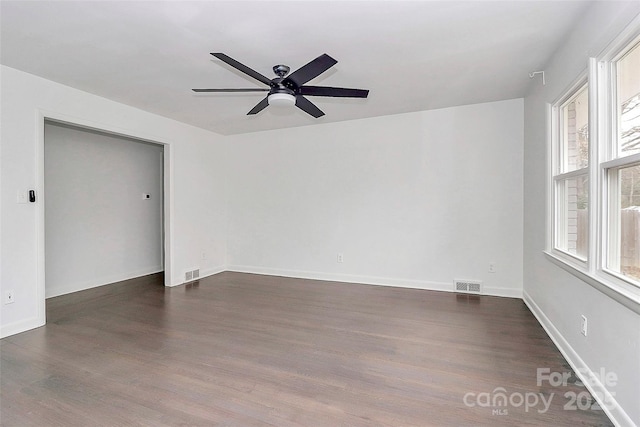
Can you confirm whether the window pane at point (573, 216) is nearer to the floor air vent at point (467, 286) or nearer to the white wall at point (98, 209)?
the floor air vent at point (467, 286)

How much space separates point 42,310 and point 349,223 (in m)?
3.91

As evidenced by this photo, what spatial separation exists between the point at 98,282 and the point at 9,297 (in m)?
1.93

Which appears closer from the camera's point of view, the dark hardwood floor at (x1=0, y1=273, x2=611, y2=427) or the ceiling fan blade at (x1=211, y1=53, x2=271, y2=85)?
the dark hardwood floor at (x1=0, y1=273, x2=611, y2=427)

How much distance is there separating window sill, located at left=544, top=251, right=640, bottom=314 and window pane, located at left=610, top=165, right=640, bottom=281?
8 centimetres

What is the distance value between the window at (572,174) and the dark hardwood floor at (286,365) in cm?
94

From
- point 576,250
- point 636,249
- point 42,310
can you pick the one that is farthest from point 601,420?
point 42,310

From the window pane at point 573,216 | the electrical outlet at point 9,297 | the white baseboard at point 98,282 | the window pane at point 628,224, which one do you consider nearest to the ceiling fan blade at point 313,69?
the window pane at point 628,224

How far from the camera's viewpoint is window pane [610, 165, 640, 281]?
1703 mm

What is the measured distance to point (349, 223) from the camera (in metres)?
Answer: 4.92

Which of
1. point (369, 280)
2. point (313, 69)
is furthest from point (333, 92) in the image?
point (369, 280)

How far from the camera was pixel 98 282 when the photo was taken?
4.85 metres

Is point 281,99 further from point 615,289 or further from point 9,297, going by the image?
point 9,297

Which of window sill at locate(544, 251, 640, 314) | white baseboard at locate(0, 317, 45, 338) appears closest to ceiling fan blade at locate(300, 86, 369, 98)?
window sill at locate(544, 251, 640, 314)

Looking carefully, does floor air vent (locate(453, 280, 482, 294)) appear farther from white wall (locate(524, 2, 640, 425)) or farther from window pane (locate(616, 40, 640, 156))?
window pane (locate(616, 40, 640, 156))
